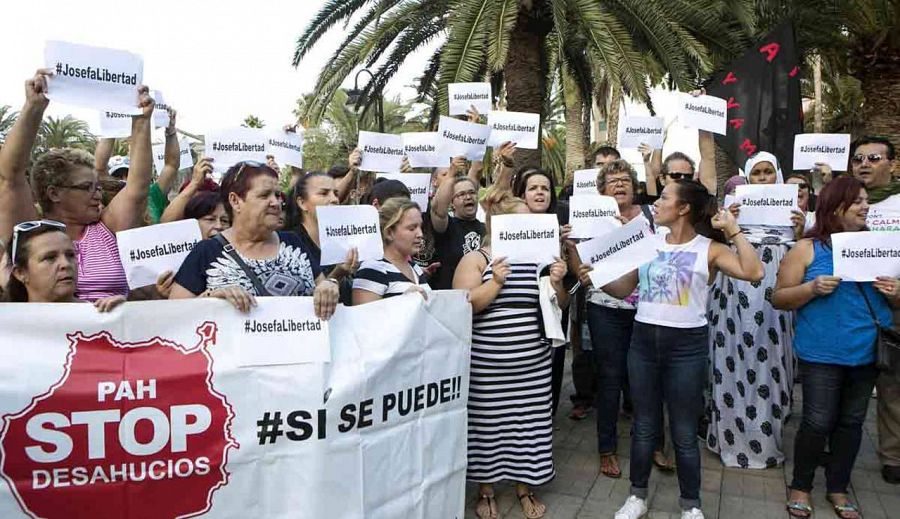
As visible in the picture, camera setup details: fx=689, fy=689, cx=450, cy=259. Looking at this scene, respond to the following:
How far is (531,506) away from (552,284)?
1.26m

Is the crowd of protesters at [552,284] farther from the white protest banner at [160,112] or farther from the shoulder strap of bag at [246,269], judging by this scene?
the white protest banner at [160,112]

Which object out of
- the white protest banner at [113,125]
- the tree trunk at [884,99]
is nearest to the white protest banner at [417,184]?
the white protest banner at [113,125]

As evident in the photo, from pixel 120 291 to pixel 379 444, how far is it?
1379mm

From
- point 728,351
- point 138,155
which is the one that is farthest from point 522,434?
point 138,155

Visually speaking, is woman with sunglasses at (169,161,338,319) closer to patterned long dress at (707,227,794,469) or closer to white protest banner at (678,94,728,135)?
patterned long dress at (707,227,794,469)

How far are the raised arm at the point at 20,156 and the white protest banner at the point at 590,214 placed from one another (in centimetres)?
272

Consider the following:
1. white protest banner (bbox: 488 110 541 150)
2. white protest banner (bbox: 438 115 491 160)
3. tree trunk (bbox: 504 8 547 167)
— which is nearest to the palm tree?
tree trunk (bbox: 504 8 547 167)

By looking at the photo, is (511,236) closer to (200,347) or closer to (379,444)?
(379,444)

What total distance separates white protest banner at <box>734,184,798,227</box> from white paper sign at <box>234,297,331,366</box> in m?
2.73

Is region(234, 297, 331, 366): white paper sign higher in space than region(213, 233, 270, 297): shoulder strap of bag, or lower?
lower

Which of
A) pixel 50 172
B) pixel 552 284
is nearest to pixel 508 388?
pixel 552 284

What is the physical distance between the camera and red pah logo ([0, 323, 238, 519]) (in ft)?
7.93

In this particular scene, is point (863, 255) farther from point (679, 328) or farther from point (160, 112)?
point (160, 112)

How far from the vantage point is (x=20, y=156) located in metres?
2.98
